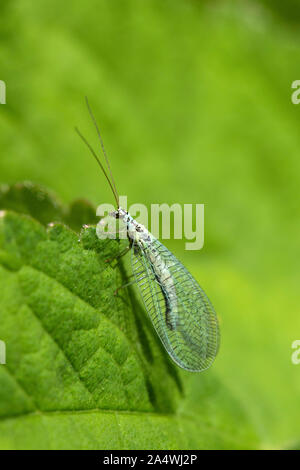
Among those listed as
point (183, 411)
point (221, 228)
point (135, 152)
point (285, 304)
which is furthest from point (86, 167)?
point (183, 411)

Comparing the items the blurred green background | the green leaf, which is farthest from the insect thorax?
the blurred green background

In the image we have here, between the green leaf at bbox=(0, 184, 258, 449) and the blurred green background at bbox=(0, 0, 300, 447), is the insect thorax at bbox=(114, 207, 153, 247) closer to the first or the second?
the green leaf at bbox=(0, 184, 258, 449)

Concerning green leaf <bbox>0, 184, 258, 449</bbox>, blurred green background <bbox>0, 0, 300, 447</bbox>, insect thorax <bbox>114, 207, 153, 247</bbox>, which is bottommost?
green leaf <bbox>0, 184, 258, 449</bbox>

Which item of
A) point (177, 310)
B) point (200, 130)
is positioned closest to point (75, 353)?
point (177, 310)

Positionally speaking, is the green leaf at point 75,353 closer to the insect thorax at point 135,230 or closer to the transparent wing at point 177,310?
the transparent wing at point 177,310

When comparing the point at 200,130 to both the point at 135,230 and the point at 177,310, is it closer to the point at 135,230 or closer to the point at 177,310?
the point at 135,230

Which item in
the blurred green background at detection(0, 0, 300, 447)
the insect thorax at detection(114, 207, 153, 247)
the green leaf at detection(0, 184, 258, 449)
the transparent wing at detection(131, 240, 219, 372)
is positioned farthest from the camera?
the blurred green background at detection(0, 0, 300, 447)
